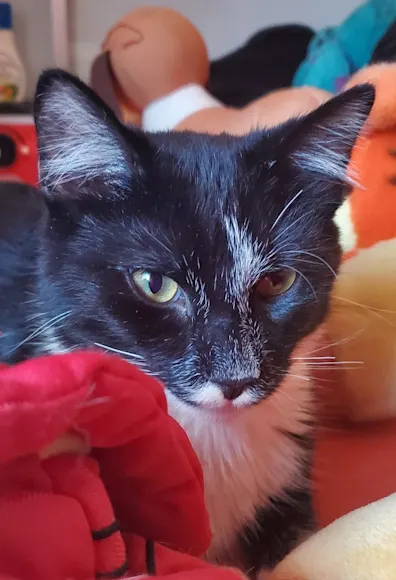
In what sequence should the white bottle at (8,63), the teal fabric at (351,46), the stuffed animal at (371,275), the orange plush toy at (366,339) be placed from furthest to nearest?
the white bottle at (8,63) < the teal fabric at (351,46) < the stuffed animal at (371,275) < the orange plush toy at (366,339)

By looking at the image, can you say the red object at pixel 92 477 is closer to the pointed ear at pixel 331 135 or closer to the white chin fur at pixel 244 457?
the white chin fur at pixel 244 457


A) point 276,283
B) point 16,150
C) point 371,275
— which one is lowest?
point 16,150

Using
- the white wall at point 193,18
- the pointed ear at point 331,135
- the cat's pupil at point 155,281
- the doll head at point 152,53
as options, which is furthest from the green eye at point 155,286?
the white wall at point 193,18

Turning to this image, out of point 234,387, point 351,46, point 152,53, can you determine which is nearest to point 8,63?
point 152,53

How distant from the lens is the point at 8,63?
248 cm

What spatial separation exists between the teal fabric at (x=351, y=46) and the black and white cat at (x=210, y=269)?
1259 mm

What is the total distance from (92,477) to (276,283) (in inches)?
14.6

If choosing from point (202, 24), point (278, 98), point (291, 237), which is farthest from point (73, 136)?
point (202, 24)

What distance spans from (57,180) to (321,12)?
7.30ft

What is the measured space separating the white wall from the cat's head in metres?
1.93

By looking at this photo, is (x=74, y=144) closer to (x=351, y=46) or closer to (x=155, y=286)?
(x=155, y=286)

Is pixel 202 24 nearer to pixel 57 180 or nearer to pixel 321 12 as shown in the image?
pixel 321 12

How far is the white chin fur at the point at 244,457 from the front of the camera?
0.84 meters

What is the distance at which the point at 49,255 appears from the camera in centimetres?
83
